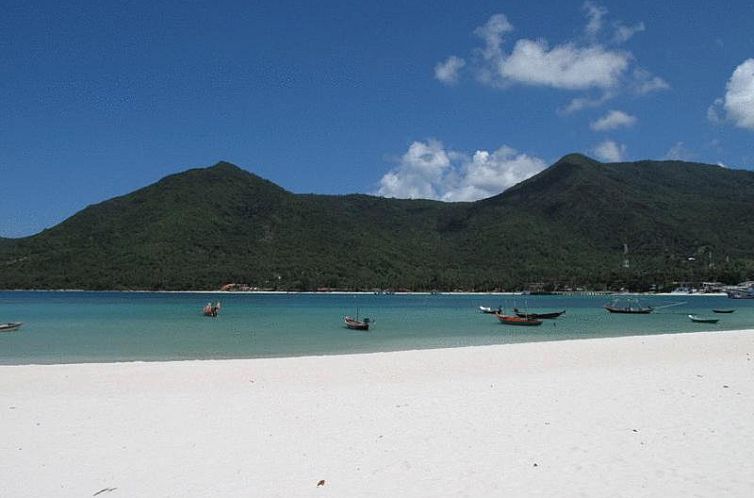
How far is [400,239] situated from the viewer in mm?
176750

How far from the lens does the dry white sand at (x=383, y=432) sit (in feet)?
21.3

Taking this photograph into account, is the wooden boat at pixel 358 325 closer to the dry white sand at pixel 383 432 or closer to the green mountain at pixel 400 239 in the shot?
the dry white sand at pixel 383 432

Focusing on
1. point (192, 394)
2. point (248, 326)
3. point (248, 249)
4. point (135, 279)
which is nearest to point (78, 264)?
point (135, 279)

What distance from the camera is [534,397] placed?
11.3 metres

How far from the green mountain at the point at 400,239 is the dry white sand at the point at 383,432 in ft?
411

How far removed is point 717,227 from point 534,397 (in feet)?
508

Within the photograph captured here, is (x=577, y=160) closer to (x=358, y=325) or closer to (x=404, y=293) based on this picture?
(x=404, y=293)

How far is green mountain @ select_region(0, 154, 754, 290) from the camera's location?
13775 centimetres

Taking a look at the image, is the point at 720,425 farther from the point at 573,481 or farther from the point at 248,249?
the point at 248,249

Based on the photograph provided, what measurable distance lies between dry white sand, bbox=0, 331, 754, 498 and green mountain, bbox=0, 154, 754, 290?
125 meters

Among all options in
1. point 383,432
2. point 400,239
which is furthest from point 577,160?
point 383,432

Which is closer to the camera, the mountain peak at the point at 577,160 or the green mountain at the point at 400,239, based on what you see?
the green mountain at the point at 400,239

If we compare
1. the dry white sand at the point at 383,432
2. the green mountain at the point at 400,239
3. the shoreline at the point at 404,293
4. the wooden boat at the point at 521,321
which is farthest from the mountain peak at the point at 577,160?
the dry white sand at the point at 383,432

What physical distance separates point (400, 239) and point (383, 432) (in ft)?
552
